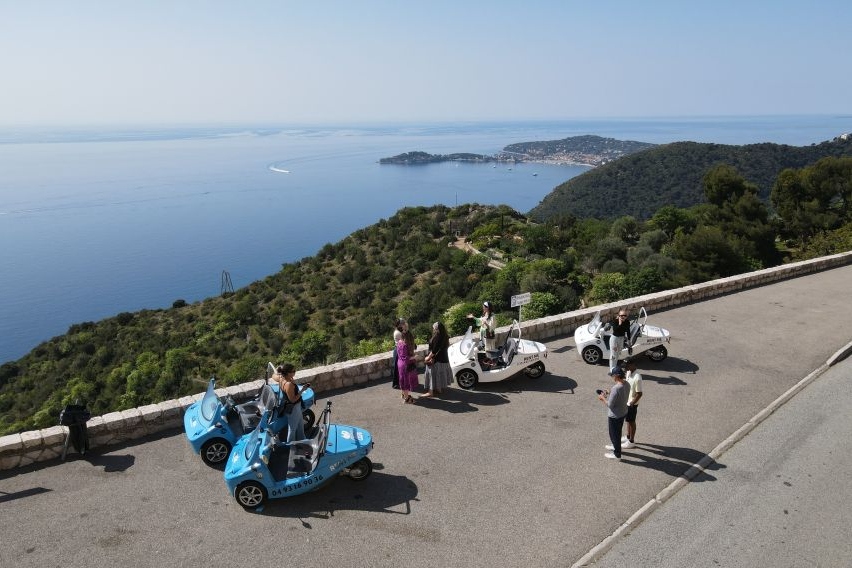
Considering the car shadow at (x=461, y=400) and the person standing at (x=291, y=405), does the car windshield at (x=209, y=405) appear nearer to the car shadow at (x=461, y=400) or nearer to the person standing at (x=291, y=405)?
the person standing at (x=291, y=405)

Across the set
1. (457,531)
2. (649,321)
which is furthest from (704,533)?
(649,321)

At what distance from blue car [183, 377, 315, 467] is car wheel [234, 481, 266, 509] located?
77 centimetres

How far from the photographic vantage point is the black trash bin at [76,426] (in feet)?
23.6

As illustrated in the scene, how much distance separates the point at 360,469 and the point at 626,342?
230 inches

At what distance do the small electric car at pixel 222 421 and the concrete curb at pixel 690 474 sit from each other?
12.5 ft

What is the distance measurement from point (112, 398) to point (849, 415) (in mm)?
28900

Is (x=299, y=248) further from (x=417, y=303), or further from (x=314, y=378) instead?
(x=314, y=378)

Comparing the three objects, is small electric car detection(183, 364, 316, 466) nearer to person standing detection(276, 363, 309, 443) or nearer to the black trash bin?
person standing detection(276, 363, 309, 443)

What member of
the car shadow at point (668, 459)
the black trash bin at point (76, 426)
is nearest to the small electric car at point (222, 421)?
the black trash bin at point (76, 426)

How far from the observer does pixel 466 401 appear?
9.26 metres

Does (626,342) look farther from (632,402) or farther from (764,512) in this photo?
(764,512)

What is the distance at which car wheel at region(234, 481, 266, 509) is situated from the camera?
6.24 meters

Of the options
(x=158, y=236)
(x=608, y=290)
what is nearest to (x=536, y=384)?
(x=608, y=290)

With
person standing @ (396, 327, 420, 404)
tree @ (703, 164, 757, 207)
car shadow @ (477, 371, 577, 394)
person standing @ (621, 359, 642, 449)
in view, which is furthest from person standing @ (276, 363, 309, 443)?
tree @ (703, 164, 757, 207)
